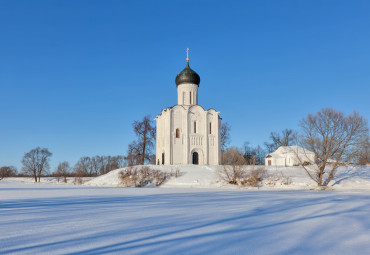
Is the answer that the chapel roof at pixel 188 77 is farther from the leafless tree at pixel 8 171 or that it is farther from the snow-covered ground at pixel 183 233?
the leafless tree at pixel 8 171

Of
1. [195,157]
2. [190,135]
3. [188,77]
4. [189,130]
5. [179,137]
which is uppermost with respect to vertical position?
[188,77]

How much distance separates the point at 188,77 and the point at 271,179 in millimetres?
14945

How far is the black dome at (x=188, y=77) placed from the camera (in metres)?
33.0

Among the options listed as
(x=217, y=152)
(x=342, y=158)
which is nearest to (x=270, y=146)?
(x=217, y=152)

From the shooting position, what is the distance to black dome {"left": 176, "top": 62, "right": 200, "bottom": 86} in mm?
33000

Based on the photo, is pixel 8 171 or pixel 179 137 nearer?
pixel 179 137

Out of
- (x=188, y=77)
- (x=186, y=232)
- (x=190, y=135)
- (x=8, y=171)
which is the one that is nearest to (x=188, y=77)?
(x=188, y=77)

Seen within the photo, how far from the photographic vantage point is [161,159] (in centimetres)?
3309

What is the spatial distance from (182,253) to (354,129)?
20.0 m

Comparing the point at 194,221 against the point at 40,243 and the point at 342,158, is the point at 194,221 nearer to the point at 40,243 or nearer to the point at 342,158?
the point at 40,243

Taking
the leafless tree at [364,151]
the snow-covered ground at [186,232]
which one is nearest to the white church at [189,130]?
the leafless tree at [364,151]

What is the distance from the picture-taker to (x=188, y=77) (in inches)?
1297

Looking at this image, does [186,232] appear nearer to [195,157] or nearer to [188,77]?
[195,157]

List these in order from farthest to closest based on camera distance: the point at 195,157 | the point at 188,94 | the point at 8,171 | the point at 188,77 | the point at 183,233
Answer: the point at 8,171 < the point at 188,94 < the point at 188,77 < the point at 195,157 < the point at 183,233
